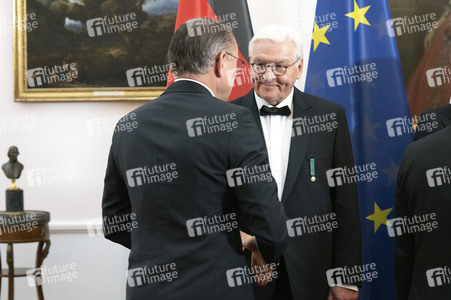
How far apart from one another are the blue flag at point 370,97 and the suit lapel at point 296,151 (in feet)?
2.65

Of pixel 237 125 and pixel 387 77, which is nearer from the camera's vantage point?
pixel 237 125

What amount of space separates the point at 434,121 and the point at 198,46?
66.9 inches

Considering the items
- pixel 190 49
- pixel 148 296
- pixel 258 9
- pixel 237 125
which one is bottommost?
pixel 148 296

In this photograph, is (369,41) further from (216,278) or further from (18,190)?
(18,190)

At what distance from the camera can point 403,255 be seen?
2535mm

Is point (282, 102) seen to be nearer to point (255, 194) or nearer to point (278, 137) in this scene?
point (278, 137)

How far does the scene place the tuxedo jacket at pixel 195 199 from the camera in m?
1.97

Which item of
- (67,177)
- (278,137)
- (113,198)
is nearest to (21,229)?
(67,177)

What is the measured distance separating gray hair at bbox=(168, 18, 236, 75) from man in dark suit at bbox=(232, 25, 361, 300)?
0.87 m

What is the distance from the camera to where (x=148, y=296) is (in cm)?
204

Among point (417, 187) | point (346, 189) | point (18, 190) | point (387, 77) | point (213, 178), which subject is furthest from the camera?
point (18, 190)

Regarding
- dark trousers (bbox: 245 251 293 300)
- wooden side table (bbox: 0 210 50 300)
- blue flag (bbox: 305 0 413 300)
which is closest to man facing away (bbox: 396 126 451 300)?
dark trousers (bbox: 245 251 293 300)

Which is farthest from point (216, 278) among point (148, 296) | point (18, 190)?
point (18, 190)

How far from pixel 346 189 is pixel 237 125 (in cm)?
110
